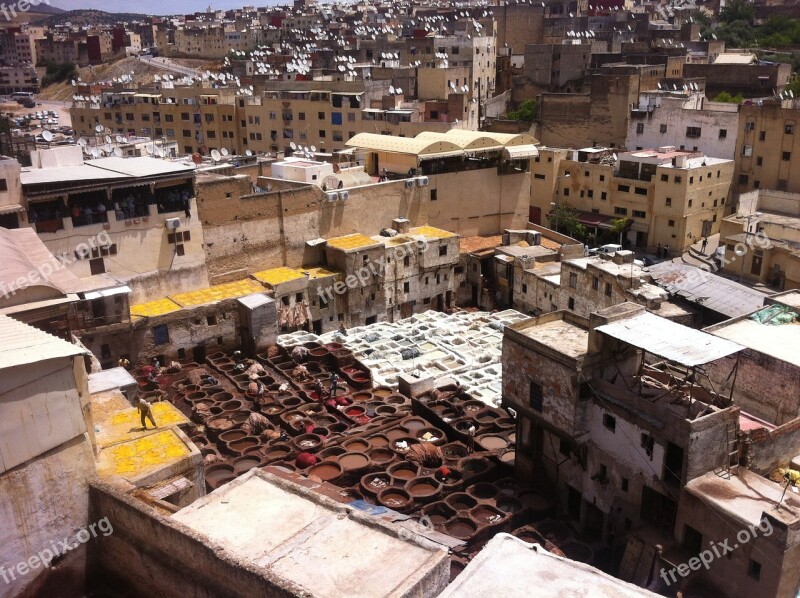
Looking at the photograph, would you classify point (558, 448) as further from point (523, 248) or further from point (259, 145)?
point (259, 145)

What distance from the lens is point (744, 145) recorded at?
4800 centimetres

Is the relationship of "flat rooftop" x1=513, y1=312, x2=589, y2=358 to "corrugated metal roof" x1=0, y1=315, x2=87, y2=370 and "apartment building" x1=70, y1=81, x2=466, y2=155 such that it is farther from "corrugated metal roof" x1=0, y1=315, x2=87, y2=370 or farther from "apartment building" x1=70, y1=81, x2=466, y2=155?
"apartment building" x1=70, y1=81, x2=466, y2=155

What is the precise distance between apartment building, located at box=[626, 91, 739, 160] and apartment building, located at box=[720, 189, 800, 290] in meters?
6.07

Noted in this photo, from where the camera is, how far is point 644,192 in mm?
46219

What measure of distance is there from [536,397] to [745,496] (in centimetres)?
609

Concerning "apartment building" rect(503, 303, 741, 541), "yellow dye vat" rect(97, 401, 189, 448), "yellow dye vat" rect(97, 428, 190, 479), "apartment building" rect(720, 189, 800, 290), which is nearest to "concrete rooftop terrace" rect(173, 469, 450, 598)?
"yellow dye vat" rect(97, 428, 190, 479)

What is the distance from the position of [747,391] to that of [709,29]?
81.8 m

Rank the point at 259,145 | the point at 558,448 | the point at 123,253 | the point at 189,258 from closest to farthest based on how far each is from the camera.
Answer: the point at 558,448 → the point at 123,253 → the point at 189,258 → the point at 259,145

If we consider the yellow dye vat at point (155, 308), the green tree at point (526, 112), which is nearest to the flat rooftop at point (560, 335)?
the yellow dye vat at point (155, 308)

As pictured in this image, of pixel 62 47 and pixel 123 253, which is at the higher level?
pixel 62 47

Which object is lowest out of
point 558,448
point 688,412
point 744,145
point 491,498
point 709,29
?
point 491,498

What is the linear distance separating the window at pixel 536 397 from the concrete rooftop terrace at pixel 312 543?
29.2 feet

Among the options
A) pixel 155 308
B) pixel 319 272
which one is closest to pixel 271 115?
pixel 319 272

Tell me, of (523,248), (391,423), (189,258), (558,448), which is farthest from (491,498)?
(523,248)
